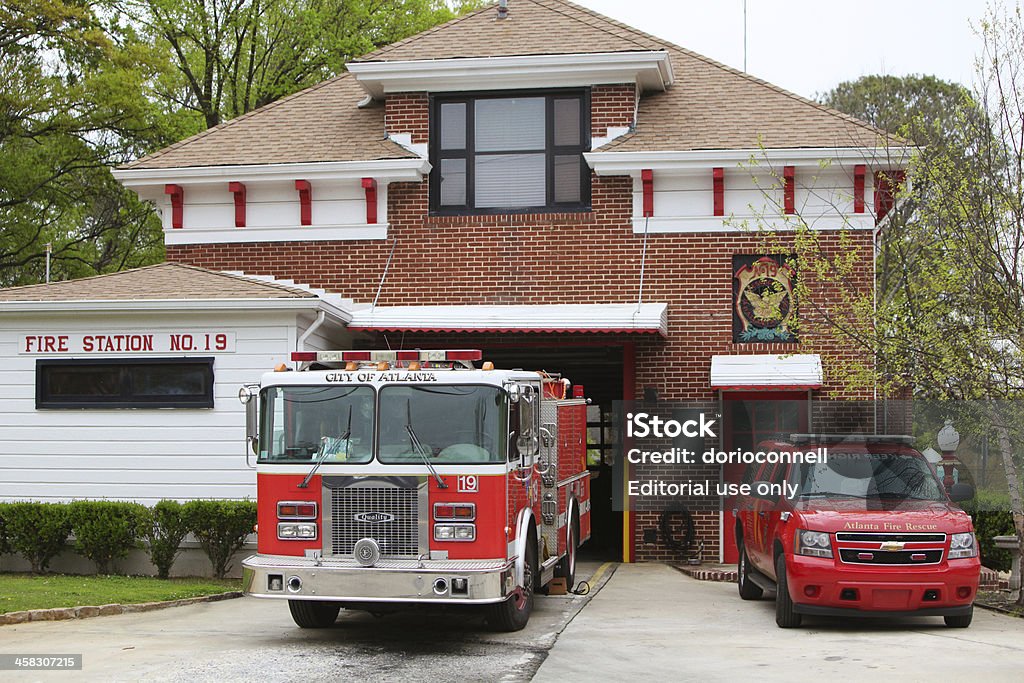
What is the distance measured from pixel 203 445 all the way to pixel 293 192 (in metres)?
4.37

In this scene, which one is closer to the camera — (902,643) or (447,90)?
(902,643)

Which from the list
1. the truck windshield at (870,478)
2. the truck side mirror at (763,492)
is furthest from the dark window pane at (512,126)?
the truck windshield at (870,478)

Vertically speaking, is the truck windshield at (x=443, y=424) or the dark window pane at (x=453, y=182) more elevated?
the dark window pane at (x=453, y=182)

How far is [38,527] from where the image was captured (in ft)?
51.5

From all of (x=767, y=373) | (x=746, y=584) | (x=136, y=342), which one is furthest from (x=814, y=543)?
(x=136, y=342)

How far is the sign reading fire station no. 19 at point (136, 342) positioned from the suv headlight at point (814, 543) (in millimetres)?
7864

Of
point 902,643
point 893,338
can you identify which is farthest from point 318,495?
point 893,338

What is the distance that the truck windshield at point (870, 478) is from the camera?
496 inches

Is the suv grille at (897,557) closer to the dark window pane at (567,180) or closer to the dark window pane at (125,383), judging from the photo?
the dark window pane at (567,180)

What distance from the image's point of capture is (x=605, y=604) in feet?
45.4

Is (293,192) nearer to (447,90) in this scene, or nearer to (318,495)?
(447,90)

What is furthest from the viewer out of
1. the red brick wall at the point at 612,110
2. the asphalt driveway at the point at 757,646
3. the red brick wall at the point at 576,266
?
the red brick wall at the point at 612,110

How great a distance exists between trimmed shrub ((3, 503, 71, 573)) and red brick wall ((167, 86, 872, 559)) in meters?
4.71

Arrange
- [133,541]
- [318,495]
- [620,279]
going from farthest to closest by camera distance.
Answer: [620,279] < [133,541] < [318,495]
